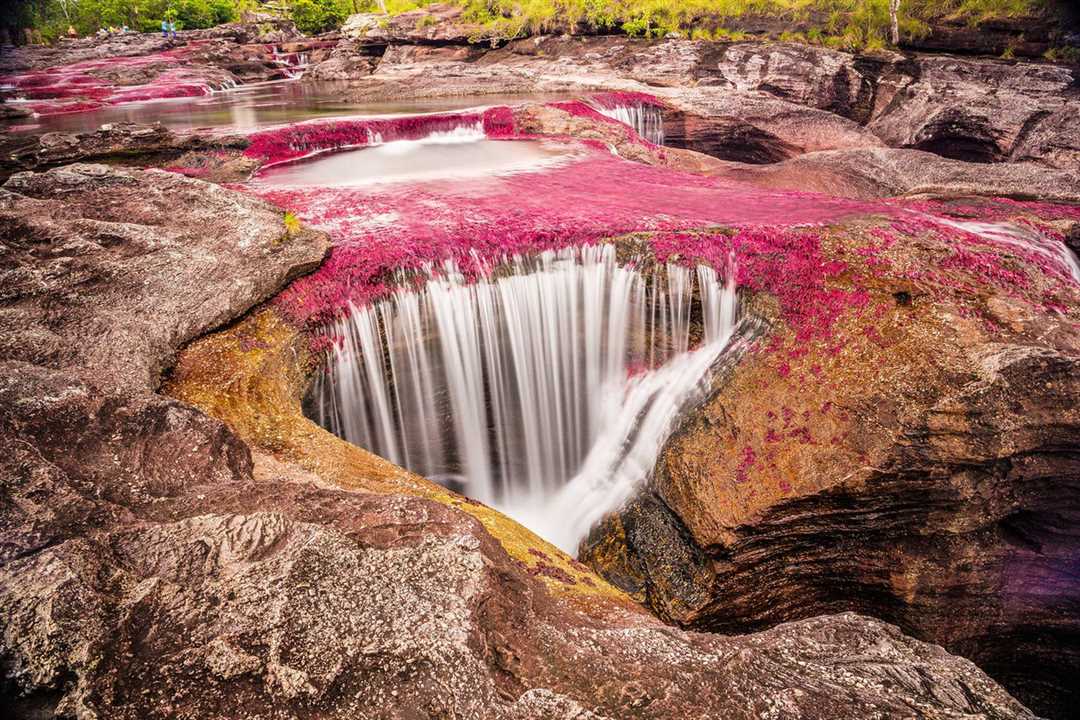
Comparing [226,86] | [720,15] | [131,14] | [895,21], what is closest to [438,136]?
[720,15]

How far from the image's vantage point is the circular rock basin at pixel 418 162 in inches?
408

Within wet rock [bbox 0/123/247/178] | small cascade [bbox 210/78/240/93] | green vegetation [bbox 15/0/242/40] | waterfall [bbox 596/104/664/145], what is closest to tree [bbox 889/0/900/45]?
waterfall [bbox 596/104/664/145]

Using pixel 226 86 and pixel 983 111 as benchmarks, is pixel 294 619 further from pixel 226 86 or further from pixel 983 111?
pixel 226 86

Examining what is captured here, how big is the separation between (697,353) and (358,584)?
16.4 feet

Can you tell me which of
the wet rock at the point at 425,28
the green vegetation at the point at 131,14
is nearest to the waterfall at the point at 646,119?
the wet rock at the point at 425,28

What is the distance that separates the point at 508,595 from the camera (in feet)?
8.86

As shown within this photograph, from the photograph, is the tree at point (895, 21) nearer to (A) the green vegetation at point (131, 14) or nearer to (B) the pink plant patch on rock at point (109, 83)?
(B) the pink plant patch on rock at point (109, 83)

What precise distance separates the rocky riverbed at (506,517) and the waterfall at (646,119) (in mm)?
6672

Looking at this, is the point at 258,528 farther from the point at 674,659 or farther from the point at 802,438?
the point at 802,438

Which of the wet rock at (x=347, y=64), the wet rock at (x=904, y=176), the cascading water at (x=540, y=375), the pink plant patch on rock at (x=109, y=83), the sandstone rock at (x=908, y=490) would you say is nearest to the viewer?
the sandstone rock at (x=908, y=490)

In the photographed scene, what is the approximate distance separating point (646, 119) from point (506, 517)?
52.0ft

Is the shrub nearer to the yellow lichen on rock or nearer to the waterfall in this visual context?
the waterfall

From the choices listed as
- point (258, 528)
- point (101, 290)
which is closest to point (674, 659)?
point (258, 528)

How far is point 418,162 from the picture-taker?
466 inches
